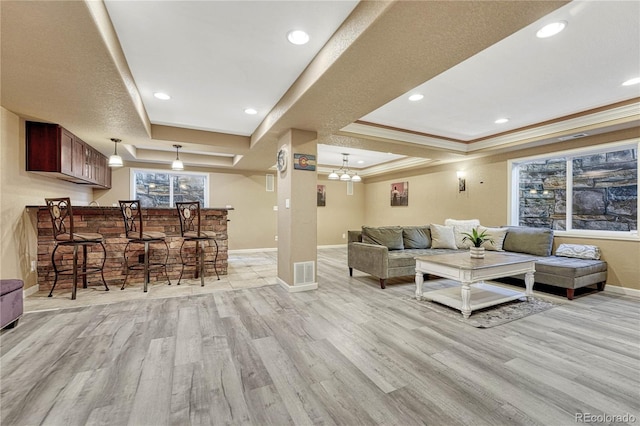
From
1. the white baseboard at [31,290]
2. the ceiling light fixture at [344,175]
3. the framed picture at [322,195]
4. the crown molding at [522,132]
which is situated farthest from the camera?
the framed picture at [322,195]

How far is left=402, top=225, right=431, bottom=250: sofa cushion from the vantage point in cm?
493

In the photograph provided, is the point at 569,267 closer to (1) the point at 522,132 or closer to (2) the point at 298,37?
(1) the point at 522,132

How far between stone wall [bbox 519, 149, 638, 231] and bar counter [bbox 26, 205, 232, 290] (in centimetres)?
581

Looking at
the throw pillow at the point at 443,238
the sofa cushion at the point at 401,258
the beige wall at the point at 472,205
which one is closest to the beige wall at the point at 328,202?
the beige wall at the point at 472,205

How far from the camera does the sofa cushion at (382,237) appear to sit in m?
4.59

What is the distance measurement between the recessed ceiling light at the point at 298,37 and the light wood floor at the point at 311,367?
8.52 feet

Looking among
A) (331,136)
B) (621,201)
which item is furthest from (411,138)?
(621,201)

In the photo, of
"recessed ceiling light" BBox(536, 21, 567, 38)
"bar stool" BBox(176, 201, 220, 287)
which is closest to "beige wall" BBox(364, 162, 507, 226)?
"recessed ceiling light" BBox(536, 21, 567, 38)

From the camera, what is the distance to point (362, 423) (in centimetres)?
143

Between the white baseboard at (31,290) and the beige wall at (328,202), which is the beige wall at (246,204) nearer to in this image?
the beige wall at (328,202)

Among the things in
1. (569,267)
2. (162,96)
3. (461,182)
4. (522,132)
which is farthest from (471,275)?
(162,96)

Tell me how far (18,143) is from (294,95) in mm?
3688

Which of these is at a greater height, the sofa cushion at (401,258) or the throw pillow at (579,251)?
the throw pillow at (579,251)

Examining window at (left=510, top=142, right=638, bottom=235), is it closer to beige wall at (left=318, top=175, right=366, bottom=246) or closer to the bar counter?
beige wall at (left=318, top=175, right=366, bottom=246)
